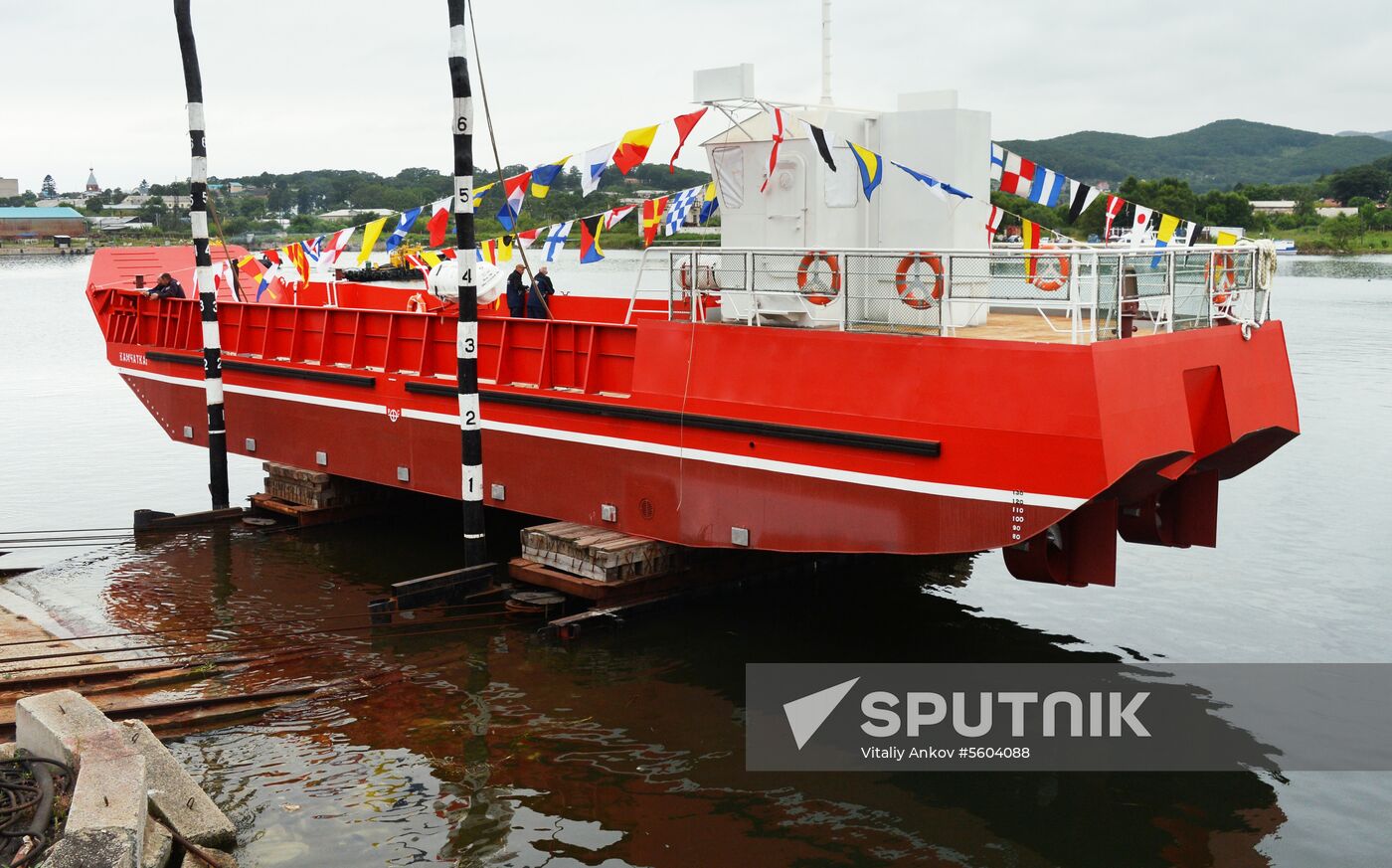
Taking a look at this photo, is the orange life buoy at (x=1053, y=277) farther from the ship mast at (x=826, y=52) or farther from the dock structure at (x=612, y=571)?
the dock structure at (x=612, y=571)

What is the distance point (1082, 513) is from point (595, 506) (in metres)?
4.77

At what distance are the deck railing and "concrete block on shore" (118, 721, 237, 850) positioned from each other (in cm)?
577

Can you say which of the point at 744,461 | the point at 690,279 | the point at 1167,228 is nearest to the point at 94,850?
the point at 744,461

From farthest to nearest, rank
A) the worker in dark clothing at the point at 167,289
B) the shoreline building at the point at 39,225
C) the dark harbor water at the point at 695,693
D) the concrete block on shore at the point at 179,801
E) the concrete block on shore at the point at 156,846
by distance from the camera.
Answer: the shoreline building at the point at 39,225 → the worker in dark clothing at the point at 167,289 → the dark harbor water at the point at 695,693 → the concrete block on shore at the point at 179,801 → the concrete block on shore at the point at 156,846

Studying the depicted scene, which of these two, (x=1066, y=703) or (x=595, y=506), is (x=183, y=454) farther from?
(x=1066, y=703)

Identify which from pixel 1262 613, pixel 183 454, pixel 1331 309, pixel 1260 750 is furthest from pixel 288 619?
pixel 1331 309

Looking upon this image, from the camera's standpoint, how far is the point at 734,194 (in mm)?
12055

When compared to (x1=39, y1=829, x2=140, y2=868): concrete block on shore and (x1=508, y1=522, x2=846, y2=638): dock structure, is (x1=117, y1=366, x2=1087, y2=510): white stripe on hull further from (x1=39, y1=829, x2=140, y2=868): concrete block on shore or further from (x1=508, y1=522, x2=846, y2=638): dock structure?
(x1=39, y1=829, x2=140, y2=868): concrete block on shore

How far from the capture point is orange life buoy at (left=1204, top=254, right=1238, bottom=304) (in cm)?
1023

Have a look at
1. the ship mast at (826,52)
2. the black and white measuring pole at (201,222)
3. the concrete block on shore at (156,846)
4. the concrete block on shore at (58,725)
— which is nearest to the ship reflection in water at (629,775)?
the concrete block on shore at (156,846)

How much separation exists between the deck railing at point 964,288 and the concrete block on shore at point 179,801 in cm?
577

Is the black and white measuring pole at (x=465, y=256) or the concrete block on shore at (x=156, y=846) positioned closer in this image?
the concrete block on shore at (x=156, y=846)

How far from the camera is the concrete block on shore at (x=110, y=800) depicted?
19.1 feet

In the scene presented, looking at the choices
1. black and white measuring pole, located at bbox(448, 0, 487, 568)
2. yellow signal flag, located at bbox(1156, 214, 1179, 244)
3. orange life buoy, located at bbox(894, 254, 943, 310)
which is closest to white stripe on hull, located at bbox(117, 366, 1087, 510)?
black and white measuring pole, located at bbox(448, 0, 487, 568)
